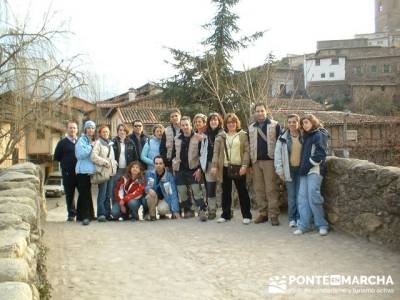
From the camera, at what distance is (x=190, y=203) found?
8.20 metres

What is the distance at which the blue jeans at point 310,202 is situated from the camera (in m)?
6.23

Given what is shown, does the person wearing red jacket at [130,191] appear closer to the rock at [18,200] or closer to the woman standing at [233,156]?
the woman standing at [233,156]

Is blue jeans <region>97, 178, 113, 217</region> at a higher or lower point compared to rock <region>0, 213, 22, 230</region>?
lower

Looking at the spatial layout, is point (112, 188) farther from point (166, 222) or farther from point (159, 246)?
point (159, 246)

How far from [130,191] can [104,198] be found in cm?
48

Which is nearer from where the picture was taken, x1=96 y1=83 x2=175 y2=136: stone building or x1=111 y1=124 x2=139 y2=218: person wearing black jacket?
x1=111 y1=124 x2=139 y2=218: person wearing black jacket

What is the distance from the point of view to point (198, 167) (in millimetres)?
7680

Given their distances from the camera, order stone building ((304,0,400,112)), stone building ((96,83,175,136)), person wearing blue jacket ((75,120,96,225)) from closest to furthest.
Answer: person wearing blue jacket ((75,120,96,225)) < stone building ((96,83,175,136)) < stone building ((304,0,400,112))

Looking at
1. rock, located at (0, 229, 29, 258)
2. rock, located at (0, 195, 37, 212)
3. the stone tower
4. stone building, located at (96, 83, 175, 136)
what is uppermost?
the stone tower

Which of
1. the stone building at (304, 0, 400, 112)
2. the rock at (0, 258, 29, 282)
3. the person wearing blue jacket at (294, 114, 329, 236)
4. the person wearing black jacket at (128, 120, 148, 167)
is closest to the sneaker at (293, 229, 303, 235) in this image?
the person wearing blue jacket at (294, 114, 329, 236)

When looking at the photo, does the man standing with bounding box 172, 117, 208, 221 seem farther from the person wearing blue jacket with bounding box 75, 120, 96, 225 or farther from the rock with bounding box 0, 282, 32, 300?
the rock with bounding box 0, 282, 32, 300

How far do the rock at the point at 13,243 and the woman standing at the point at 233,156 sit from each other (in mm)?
4002

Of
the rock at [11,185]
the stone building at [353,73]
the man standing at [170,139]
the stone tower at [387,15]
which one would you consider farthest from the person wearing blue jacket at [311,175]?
the stone tower at [387,15]

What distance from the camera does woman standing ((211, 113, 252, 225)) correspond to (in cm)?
716
